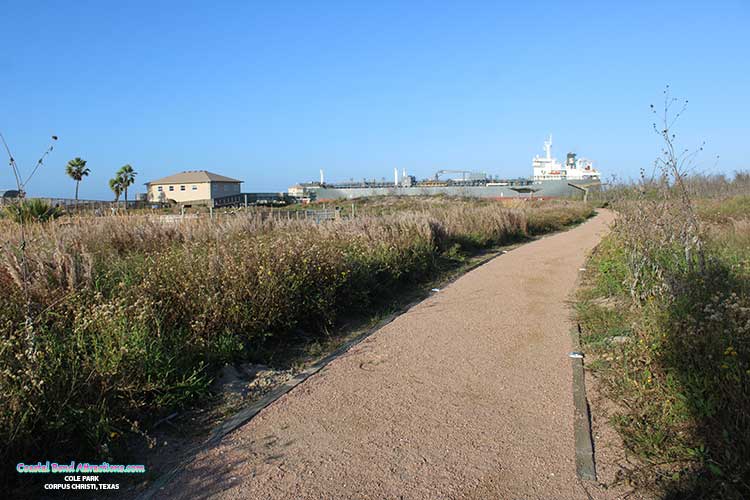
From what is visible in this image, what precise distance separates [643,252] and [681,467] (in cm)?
403

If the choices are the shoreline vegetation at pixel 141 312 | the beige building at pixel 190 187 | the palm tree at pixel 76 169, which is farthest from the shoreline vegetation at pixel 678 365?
the beige building at pixel 190 187

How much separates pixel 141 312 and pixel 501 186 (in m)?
68.7

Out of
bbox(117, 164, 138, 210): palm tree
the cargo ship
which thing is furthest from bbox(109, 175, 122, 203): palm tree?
the cargo ship

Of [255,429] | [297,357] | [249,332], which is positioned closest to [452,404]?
[255,429]

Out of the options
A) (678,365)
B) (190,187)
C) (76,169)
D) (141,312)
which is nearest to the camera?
(678,365)

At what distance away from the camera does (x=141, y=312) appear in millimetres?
4605

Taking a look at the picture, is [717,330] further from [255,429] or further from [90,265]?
[90,265]

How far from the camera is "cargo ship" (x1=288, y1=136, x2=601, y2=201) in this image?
66.4 metres

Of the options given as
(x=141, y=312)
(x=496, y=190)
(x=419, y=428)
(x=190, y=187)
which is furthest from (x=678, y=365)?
(x=190, y=187)

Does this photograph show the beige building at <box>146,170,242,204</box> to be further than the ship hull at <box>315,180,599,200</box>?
Yes

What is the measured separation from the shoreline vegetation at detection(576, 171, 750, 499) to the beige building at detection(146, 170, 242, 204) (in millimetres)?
A: 63568

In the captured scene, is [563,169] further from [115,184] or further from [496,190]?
[115,184]

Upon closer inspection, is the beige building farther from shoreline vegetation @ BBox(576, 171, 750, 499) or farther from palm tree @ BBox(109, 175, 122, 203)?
shoreline vegetation @ BBox(576, 171, 750, 499)

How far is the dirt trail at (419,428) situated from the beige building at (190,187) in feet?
208
